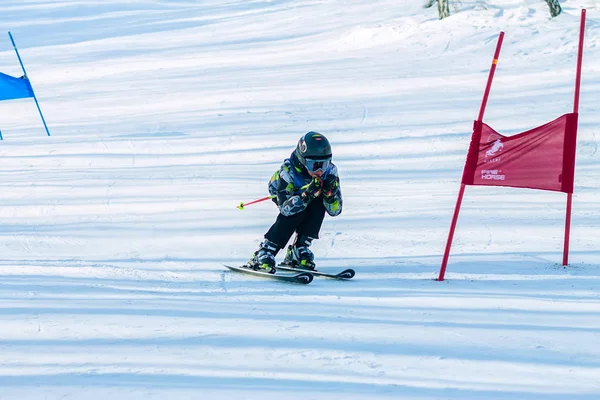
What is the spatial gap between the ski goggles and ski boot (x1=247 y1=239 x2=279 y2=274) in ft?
2.51

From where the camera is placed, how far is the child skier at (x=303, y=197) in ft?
20.6

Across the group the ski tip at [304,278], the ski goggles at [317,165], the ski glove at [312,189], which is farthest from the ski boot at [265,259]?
the ski goggles at [317,165]

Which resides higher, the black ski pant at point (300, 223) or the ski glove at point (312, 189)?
the ski glove at point (312, 189)

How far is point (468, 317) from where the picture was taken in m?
5.05

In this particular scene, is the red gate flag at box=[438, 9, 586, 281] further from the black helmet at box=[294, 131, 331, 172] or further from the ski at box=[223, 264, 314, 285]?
the ski at box=[223, 264, 314, 285]

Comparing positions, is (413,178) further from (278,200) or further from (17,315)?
(17,315)

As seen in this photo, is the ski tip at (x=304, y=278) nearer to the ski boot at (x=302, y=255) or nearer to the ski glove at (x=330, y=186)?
the ski boot at (x=302, y=255)

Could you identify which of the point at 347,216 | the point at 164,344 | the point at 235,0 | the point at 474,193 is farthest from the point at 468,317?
the point at 235,0

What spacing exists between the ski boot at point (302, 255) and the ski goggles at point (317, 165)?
0.68 metres

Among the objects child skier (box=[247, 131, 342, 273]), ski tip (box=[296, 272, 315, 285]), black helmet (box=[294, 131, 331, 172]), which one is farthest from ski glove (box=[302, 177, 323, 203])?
ski tip (box=[296, 272, 315, 285])

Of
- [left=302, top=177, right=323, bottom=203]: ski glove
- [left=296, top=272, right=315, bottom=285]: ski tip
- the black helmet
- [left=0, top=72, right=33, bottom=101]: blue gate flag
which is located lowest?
[left=296, top=272, right=315, bottom=285]: ski tip

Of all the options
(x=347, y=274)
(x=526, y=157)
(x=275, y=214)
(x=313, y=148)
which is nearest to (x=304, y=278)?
(x=347, y=274)

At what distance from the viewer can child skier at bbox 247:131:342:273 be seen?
6.27 meters

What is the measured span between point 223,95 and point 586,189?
796 centimetres
